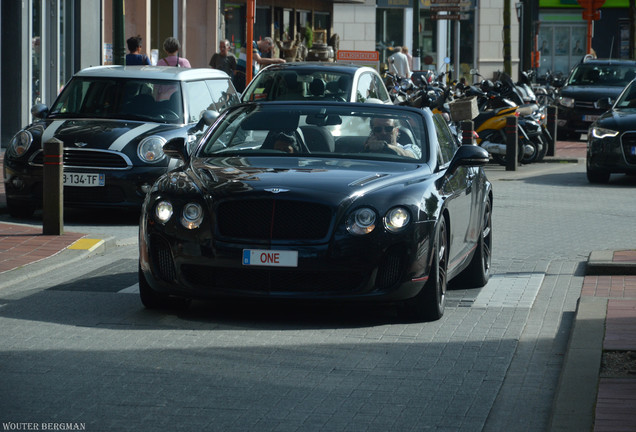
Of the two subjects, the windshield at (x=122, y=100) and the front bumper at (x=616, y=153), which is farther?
the front bumper at (x=616, y=153)

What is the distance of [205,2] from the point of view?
3959cm

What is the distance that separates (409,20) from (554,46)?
29.7 ft

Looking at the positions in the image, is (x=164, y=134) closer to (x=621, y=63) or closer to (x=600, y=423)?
(x=600, y=423)

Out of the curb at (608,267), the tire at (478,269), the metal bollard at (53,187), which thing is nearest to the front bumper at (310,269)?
the tire at (478,269)

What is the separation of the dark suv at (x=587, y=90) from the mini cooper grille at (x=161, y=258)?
2271 cm

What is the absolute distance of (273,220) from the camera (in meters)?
7.84

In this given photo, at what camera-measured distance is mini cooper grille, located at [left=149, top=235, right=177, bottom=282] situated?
26.5 feet

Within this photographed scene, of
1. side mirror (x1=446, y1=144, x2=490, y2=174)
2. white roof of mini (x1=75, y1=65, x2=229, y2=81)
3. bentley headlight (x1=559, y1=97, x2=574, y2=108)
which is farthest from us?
bentley headlight (x1=559, y1=97, x2=574, y2=108)

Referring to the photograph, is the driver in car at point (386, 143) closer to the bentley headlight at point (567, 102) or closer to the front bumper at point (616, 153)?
the front bumper at point (616, 153)

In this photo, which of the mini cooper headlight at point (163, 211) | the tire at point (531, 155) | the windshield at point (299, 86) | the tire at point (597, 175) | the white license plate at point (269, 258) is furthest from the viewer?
the tire at point (531, 155)

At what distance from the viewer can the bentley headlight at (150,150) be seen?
1380 centimetres

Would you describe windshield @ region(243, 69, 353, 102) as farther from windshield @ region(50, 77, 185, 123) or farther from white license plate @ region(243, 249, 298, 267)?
white license plate @ region(243, 249, 298, 267)

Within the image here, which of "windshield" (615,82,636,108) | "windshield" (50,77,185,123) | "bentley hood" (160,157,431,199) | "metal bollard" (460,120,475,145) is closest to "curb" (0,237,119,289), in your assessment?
"bentley hood" (160,157,431,199)

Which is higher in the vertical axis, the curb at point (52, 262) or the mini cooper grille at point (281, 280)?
the mini cooper grille at point (281, 280)
